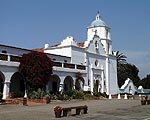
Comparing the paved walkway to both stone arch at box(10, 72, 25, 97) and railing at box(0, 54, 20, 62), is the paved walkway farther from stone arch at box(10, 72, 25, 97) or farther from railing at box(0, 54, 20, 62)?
stone arch at box(10, 72, 25, 97)

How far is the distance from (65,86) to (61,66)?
196 inches

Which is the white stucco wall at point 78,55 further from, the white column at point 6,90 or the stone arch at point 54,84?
the white column at point 6,90

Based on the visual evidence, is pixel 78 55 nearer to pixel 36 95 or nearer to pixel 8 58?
pixel 36 95

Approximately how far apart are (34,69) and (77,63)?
1420 centimetres

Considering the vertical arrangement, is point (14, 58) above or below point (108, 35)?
below

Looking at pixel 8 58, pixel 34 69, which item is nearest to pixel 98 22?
pixel 34 69

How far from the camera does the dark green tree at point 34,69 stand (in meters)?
33.7

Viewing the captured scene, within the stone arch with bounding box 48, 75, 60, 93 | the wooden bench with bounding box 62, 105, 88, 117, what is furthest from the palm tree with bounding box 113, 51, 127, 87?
the wooden bench with bounding box 62, 105, 88, 117

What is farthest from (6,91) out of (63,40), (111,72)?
(111,72)

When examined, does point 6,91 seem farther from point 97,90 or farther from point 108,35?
point 108,35

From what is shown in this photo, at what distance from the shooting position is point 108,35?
58.6m

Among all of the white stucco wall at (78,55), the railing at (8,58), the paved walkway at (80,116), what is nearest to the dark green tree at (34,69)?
the railing at (8,58)

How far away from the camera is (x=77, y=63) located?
47.1 metres

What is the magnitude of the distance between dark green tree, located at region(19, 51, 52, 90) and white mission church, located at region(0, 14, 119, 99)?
0.90 m
